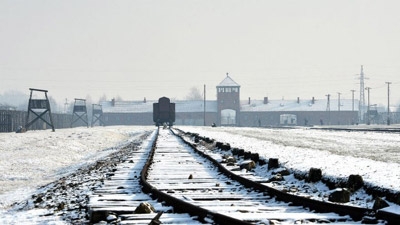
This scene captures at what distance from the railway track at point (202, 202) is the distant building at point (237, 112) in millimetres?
110050

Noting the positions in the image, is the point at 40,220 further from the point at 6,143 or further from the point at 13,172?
the point at 6,143

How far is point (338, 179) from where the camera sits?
9352 millimetres

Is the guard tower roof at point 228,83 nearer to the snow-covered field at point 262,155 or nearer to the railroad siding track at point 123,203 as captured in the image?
the snow-covered field at point 262,155

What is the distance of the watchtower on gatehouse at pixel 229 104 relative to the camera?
397 feet

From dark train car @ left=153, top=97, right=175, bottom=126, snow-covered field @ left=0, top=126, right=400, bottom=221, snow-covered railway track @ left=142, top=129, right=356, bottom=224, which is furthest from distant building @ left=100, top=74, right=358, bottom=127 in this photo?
snow-covered railway track @ left=142, top=129, right=356, bottom=224

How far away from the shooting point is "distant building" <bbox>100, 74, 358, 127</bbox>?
4783 inches

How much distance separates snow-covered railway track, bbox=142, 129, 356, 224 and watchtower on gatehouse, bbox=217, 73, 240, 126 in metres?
110

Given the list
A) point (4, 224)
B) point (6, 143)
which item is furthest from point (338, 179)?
point (6, 143)

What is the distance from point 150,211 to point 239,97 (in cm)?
11630

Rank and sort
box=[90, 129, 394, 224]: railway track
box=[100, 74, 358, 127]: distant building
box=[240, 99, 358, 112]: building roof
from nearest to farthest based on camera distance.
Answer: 1. box=[90, 129, 394, 224]: railway track
2. box=[100, 74, 358, 127]: distant building
3. box=[240, 99, 358, 112]: building roof

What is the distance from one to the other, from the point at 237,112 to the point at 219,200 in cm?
11422

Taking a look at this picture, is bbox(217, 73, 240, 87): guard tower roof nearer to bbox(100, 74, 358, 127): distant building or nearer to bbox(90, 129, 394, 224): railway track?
bbox(100, 74, 358, 127): distant building

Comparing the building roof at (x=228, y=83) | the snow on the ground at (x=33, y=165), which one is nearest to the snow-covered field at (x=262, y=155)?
the snow on the ground at (x=33, y=165)

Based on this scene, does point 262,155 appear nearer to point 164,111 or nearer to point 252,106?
point 164,111
